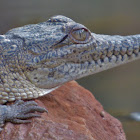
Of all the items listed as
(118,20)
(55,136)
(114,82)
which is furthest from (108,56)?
(118,20)

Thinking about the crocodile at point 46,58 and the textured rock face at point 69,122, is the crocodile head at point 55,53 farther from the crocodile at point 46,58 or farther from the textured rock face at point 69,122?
the textured rock face at point 69,122

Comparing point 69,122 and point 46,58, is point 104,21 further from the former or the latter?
point 69,122

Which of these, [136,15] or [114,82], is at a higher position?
[136,15]

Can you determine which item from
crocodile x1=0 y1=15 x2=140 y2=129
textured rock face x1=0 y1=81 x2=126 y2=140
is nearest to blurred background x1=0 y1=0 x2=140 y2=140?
textured rock face x1=0 y1=81 x2=126 y2=140

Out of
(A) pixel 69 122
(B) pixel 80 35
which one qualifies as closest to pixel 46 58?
(B) pixel 80 35

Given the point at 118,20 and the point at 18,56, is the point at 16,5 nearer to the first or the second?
the point at 118,20

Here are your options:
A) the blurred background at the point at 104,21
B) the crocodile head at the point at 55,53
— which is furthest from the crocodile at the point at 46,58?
the blurred background at the point at 104,21

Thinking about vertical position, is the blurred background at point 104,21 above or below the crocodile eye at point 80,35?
below

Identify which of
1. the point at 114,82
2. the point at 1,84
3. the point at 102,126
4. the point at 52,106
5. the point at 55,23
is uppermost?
the point at 55,23
